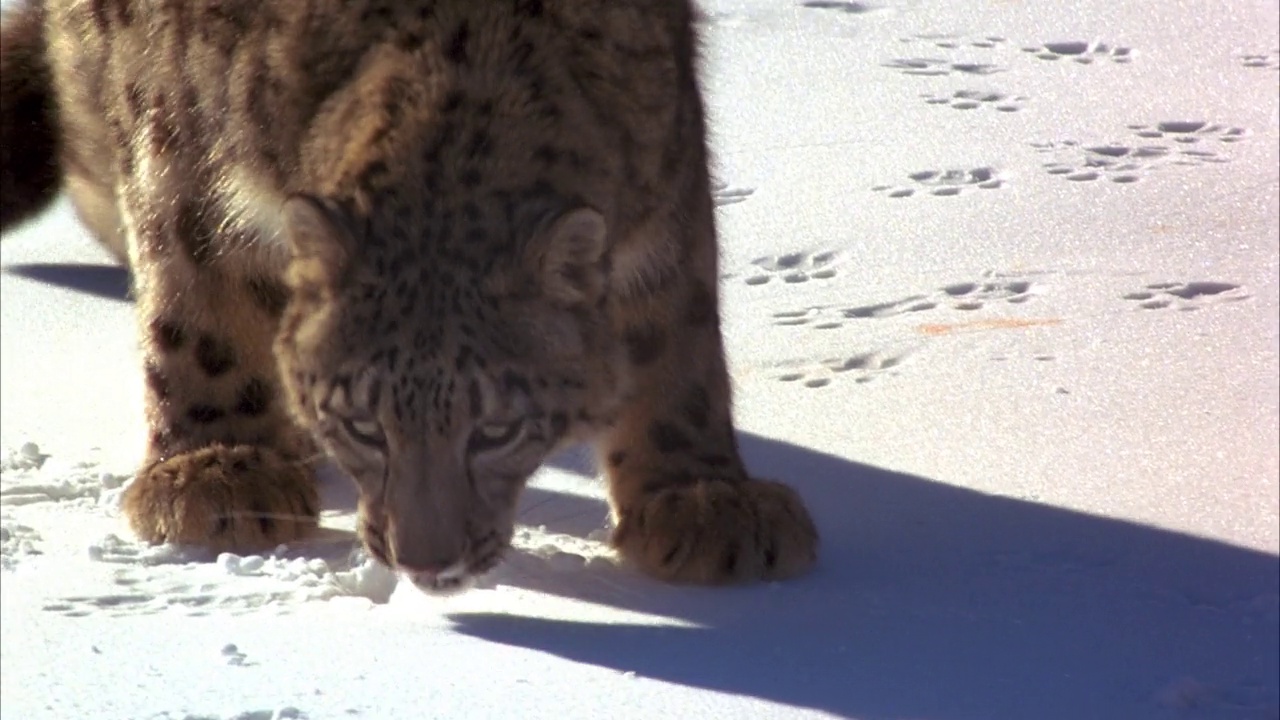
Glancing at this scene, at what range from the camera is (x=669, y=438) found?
5.50 metres

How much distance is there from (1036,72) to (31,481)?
4.05m

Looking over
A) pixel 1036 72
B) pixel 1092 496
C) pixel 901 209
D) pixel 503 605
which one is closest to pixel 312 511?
pixel 503 605

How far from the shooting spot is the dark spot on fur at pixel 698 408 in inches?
216

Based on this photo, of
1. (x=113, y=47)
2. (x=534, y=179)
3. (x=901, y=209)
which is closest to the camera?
(x=534, y=179)

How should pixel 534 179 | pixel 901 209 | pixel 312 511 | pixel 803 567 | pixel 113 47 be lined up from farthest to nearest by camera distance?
pixel 901 209 < pixel 113 47 < pixel 312 511 < pixel 803 567 < pixel 534 179

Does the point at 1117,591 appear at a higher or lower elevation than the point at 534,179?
lower

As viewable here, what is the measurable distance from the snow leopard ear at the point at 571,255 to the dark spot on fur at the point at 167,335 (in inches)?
52.8

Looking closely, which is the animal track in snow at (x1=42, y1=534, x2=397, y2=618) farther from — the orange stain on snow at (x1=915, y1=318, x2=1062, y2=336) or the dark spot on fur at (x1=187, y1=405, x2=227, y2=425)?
the orange stain on snow at (x1=915, y1=318, x2=1062, y2=336)

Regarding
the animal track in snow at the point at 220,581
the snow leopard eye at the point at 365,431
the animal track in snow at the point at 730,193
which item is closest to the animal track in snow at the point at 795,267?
the animal track in snow at the point at 730,193

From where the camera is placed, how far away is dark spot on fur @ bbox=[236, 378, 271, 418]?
Answer: 225 inches

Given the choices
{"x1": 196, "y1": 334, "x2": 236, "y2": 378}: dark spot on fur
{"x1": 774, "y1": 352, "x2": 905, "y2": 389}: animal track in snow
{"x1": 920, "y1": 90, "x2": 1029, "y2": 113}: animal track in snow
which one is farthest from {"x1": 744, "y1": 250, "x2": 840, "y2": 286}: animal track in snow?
{"x1": 196, "y1": 334, "x2": 236, "y2": 378}: dark spot on fur

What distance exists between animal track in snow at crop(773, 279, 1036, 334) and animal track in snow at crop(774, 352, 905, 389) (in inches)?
9.0

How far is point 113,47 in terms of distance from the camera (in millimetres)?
6000

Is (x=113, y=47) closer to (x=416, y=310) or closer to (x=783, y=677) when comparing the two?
(x=416, y=310)
